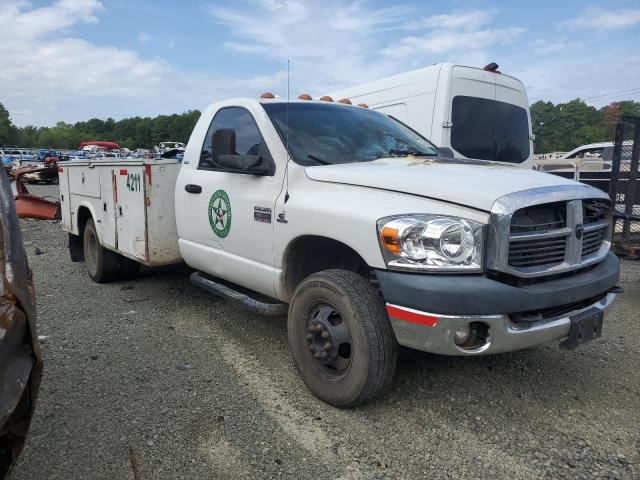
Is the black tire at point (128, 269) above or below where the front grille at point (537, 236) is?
below

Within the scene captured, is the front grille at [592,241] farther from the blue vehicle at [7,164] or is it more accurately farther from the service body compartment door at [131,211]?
the service body compartment door at [131,211]

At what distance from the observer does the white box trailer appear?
15.6 feet

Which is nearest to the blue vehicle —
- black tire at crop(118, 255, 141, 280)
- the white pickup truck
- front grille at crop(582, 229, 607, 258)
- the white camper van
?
the white pickup truck

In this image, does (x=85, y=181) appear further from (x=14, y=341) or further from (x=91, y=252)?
(x=14, y=341)

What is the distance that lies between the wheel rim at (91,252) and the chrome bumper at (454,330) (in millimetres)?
4493

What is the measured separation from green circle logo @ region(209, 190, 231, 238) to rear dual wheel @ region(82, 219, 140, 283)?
232 centimetres

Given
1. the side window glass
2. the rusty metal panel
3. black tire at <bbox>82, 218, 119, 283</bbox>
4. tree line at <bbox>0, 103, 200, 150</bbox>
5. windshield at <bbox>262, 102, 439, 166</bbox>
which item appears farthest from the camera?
tree line at <bbox>0, 103, 200, 150</bbox>

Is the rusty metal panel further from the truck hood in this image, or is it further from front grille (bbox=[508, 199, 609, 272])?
front grille (bbox=[508, 199, 609, 272])

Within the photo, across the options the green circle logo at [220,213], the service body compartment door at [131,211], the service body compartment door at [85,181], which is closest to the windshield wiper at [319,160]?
the green circle logo at [220,213]

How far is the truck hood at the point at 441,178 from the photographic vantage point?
2.71 m

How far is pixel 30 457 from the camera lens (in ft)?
8.64

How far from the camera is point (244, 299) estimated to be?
3.85m

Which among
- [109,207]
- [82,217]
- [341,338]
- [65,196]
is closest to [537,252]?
[341,338]

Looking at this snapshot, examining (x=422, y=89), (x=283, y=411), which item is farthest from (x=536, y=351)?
(x=422, y=89)
